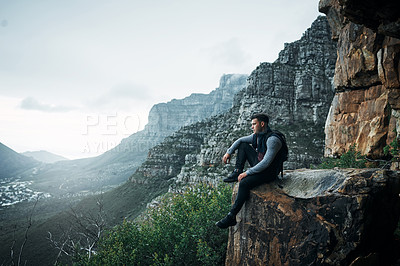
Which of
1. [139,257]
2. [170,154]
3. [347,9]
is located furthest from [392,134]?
[170,154]

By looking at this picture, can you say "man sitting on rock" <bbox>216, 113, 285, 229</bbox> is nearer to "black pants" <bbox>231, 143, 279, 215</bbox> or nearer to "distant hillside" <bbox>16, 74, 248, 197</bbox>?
"black pants" <bbox>231, 143, 279, 215</bbox>

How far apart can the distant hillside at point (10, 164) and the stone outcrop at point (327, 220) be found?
8361 inches

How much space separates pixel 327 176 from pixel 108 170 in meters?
141

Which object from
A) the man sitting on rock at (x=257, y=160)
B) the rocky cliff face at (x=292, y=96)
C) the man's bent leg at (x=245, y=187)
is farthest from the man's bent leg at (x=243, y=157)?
the rocky cliff face at (x=292, y=96)

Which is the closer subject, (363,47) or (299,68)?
(363,47)

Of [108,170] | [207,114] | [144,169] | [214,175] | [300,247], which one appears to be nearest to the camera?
[300,247]

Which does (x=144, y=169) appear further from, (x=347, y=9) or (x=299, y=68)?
(x=347, y=9)

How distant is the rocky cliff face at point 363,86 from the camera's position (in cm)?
835

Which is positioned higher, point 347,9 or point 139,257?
point 347,9

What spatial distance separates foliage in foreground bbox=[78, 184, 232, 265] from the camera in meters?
8.98

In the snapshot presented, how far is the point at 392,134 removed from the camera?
11266mm

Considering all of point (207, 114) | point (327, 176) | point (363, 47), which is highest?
point (207, 114)

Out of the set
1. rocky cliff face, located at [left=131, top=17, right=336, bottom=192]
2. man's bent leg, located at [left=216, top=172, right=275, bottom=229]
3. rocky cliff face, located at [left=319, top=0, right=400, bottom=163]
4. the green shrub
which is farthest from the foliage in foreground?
rocky cliff face, located at [left=131, top=17, right=336, bottom=192]

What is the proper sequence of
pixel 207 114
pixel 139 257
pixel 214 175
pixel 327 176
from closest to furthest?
1. pixel 327 176
2. pixel 139 257
3. pixel 214 175
4. pixel 207 114
